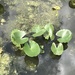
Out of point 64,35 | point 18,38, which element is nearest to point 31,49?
point 18,38

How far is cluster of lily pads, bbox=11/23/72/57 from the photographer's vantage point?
1.81 m

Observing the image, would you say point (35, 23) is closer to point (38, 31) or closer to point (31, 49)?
point (38, 31)

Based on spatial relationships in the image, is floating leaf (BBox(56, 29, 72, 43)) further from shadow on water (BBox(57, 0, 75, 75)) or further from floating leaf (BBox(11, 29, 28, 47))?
floating leaf (BBox(11, 29, 28, 47))

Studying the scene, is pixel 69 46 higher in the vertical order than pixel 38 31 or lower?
lower

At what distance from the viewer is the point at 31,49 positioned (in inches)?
71.1

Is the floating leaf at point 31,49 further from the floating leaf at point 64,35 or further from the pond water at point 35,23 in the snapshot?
the floating leaf at point 64,35

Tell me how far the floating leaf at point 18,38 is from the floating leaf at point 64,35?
0.28m

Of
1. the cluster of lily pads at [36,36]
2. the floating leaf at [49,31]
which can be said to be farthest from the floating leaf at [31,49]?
the floating leaf at [49,31]

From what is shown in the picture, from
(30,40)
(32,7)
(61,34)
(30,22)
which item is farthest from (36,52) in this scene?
(32,7)

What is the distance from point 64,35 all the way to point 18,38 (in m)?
0.37

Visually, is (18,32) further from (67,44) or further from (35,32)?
(67,44)

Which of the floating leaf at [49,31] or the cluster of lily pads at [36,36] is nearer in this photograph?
the cluster of lily pads at [36,36]

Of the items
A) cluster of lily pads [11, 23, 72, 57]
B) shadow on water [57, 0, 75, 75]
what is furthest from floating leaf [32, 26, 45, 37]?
shadow on water [57, 0, 75, 75]

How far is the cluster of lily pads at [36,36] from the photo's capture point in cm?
181
